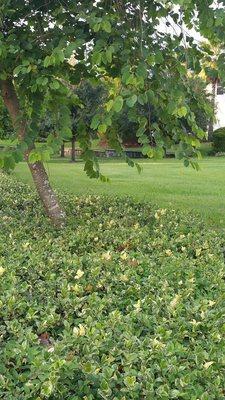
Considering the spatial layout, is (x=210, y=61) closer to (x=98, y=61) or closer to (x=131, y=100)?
(x=98, y=61)

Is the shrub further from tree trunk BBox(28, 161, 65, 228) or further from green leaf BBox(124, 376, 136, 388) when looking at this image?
green leaf BBox(124, 376, 136, 388)

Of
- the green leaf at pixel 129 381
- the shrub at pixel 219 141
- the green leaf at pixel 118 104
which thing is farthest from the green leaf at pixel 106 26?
the shrub at pixel 219 141

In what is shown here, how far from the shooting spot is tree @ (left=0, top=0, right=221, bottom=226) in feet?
11.5

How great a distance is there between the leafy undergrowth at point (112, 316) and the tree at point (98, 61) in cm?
73

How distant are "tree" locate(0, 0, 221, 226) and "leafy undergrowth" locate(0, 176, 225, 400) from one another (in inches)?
28.8

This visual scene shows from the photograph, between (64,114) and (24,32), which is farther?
(24,32)

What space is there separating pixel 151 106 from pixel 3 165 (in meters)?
1.62

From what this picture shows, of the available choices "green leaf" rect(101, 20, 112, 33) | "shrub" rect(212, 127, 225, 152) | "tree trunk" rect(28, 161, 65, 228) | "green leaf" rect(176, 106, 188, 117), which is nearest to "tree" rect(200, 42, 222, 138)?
"green leaf" rect(176, 106, 188, 117)

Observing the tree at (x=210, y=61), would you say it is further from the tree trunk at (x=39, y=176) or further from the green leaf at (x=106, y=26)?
the tree trunk at (x=39, y=176)

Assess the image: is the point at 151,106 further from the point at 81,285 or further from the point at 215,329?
the point at 215,329

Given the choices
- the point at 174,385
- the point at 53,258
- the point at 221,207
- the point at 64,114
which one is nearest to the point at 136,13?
the point at 64,114

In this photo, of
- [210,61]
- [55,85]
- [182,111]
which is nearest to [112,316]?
[182,111]

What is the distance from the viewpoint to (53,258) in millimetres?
3391

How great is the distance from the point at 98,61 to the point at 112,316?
186 cm
